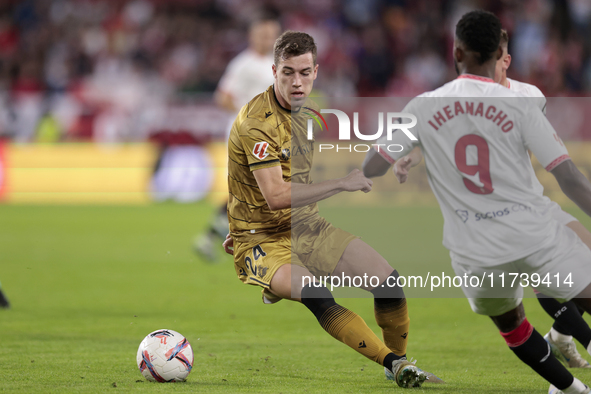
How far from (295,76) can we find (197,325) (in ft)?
8.52

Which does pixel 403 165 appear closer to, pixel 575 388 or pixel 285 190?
pixel 285 190

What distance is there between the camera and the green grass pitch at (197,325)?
14.2 ft

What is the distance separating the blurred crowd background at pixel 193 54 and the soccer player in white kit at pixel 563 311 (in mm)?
10332

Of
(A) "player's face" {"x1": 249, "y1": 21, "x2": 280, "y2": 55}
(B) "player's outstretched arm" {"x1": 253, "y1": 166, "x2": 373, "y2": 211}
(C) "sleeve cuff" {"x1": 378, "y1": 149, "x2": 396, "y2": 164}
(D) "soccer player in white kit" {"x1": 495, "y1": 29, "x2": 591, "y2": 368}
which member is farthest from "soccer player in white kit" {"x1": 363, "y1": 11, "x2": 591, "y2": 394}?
(A) "player's face" {"x1": 249, "y1": 21, "x2": 280, "y2": 55}

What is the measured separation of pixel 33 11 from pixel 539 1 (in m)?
12.7

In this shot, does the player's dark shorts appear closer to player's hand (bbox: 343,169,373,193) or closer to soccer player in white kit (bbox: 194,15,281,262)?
player's hand (bbox: 343,169,373,193)

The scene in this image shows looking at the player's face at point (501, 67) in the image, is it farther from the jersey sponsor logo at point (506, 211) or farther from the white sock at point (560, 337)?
the white sock at point (560, 337)

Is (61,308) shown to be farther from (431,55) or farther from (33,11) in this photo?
(33,11)

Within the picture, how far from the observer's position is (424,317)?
21.3 feet

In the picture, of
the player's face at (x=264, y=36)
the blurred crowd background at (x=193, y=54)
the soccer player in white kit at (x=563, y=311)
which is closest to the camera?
the soccer player in white kit at (x=563, y=311)

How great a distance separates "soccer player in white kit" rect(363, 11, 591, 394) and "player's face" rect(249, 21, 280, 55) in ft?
19.1

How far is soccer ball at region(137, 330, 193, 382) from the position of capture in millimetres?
4266

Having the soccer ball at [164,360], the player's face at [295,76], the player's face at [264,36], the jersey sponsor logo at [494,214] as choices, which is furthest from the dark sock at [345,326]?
the player's face at [264,36]

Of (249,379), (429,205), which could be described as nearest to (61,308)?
(249,379)
